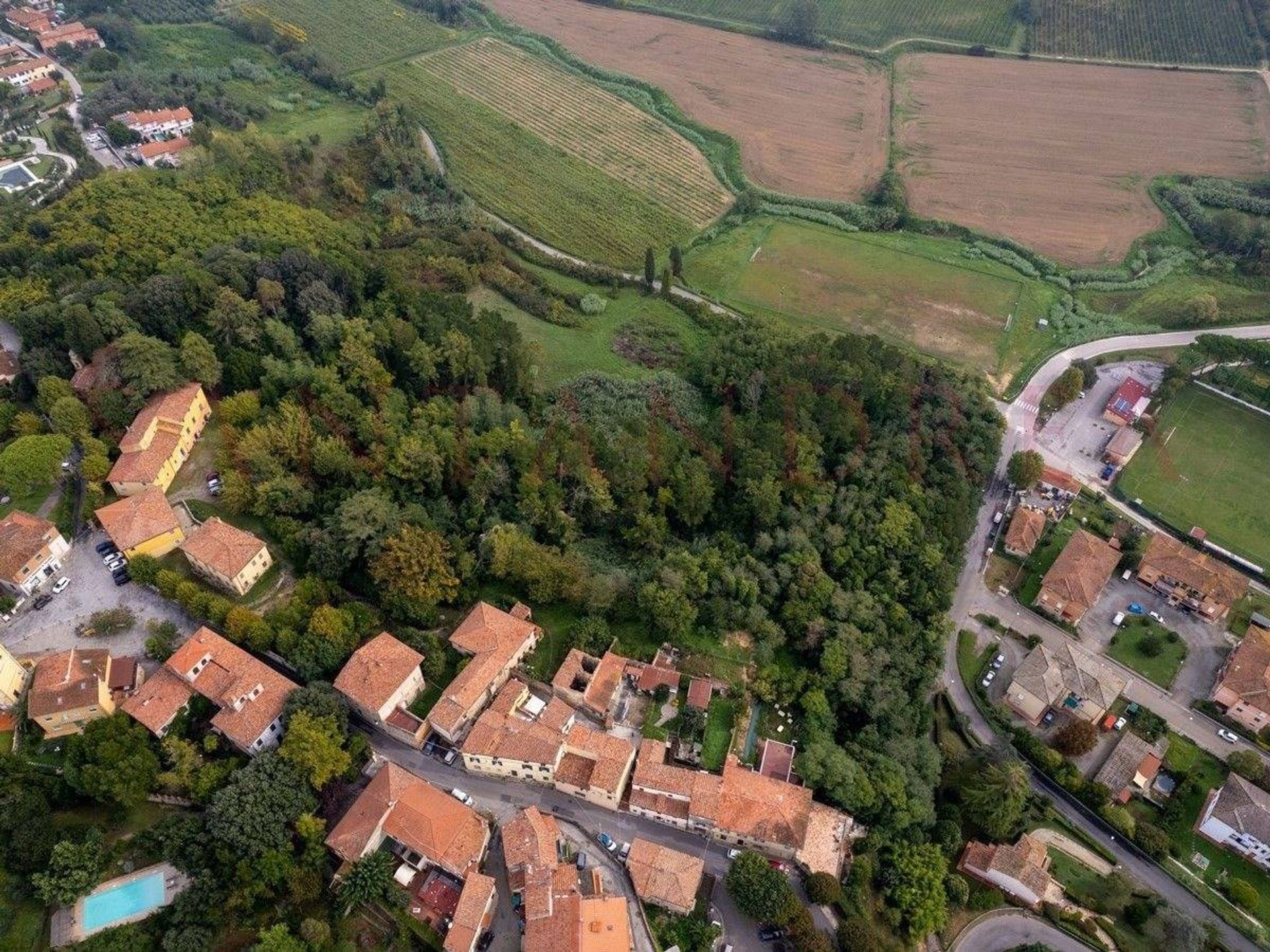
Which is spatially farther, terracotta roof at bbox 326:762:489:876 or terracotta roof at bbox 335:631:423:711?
terracotta roof at bbox 335:631:423:711

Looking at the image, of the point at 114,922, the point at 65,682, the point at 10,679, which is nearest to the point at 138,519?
the point at 10,679

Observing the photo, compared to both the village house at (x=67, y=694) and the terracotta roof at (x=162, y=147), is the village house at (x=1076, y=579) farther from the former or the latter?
the terracotta roof at (x=162, y=147)

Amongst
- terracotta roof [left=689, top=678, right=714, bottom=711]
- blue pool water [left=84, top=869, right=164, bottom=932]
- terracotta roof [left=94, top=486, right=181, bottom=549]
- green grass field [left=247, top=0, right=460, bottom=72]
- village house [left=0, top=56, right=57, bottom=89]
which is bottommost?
blue pool water [left=84, top=869, right=164, bottom=932]

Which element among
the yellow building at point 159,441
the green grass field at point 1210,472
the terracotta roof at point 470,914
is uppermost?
the green grass field at point 1210,472

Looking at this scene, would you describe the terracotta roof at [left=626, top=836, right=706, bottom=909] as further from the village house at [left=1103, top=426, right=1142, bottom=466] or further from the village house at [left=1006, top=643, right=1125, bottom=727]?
the village house at [left=1103, top=426, right=1142, bottom=466]

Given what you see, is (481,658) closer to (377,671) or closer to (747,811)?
(377,671)

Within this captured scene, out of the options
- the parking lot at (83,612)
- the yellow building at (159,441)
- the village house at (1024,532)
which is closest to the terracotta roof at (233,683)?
the parking lot at (83,612)

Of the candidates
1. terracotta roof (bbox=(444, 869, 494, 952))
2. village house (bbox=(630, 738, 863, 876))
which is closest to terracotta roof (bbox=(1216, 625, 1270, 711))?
village house (bbox=(630, 738, 863, 876))

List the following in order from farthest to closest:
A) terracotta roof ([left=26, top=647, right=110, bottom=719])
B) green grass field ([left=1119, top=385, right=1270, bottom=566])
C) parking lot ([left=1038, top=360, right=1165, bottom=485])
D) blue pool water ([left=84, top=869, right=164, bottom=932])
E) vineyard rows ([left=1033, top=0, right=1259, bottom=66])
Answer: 1. vineyard rows ([left=1033, top=0, right=1259, bottom=66])
2. parking lot ([left=1038, top=360, right=1165, bottom=485])
3. green grass field ([left=1119, top=385, right=1270, bottom=566])
4. terracotta roof ([left=26, top=647, right=110, bottom=719])
5. blue pool water ([left=84, top=869, right=164, bottom=932])
